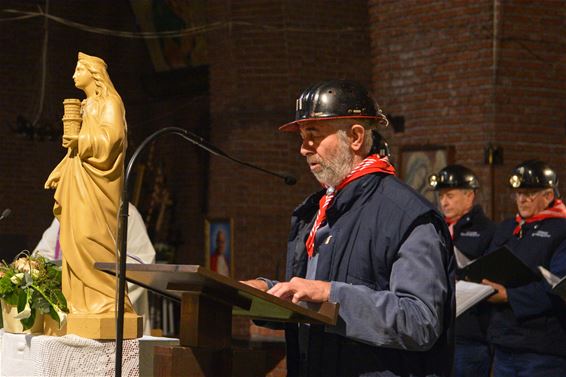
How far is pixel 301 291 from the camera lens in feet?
10.2

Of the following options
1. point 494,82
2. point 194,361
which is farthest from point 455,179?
point 194,361

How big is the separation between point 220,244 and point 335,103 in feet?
31.4

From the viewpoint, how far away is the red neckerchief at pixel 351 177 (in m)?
3.49

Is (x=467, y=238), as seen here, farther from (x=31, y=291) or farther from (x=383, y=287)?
(x=383, y=287)

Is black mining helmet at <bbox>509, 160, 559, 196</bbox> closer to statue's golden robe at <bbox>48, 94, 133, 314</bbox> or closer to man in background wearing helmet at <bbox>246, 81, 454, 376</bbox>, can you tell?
statue's golden robe at <bbox>48, 94, 133, 314</bbox>

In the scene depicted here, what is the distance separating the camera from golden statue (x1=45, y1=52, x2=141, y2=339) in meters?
5.35

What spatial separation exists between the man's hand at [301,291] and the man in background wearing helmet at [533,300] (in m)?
3.59

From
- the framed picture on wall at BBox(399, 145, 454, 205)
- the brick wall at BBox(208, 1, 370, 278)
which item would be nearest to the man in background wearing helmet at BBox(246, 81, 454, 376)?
the framed picture on wall at BBox(399, 145, 454, 205)

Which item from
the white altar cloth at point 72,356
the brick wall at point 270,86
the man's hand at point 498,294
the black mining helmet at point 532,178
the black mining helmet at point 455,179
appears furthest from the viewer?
the brick wall at point 270,86

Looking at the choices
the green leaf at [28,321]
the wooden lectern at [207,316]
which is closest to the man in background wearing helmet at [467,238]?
the green leaf at [28,321]

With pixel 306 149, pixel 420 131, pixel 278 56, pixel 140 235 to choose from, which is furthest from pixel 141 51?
pixel 306 149

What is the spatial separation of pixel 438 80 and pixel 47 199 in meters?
8.19

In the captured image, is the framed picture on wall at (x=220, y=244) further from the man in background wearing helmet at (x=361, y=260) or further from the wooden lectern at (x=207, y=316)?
the wooden lectern at (x=207, y=316)

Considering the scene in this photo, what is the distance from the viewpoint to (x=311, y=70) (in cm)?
1241
